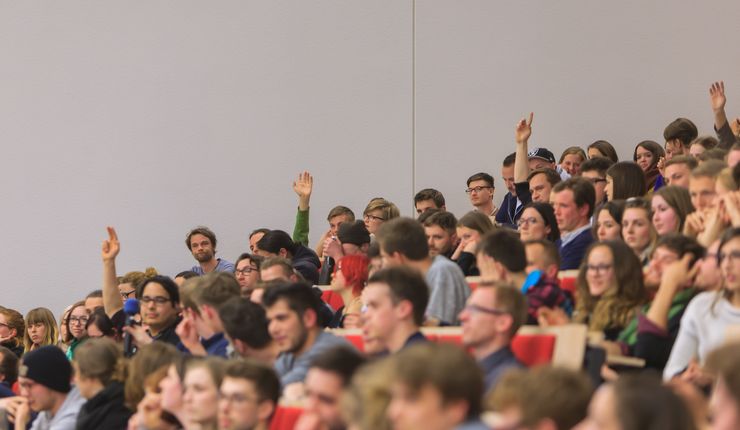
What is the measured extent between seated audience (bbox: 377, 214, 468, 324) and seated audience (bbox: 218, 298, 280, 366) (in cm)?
50

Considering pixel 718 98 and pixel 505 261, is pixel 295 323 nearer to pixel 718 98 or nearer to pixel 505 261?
pixel 505 261

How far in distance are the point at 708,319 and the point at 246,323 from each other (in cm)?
146

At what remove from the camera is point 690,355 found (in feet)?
11.4

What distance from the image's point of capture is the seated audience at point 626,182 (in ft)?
18.5

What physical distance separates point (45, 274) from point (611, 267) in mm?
5601

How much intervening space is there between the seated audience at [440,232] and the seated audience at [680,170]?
3.06 ft

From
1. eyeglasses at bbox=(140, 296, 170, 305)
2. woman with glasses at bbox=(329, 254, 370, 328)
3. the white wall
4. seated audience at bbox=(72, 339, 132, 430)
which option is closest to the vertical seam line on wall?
the white wall

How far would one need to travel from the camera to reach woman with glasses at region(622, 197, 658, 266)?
15.2 feet

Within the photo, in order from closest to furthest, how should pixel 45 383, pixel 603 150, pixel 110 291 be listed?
pixel 45 383 < pixel 110 291 < pixel 603 150

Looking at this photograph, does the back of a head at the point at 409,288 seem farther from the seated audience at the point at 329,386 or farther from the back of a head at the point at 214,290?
the back of a head at the point at 214,290

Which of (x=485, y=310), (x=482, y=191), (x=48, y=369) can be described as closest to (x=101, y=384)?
(x=48, y=369)

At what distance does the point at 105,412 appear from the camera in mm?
4293

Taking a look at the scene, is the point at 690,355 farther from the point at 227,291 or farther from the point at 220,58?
the point at 220,58

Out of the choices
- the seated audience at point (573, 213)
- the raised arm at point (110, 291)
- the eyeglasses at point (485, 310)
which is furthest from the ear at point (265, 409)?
the raised arm at point (110, 291)
